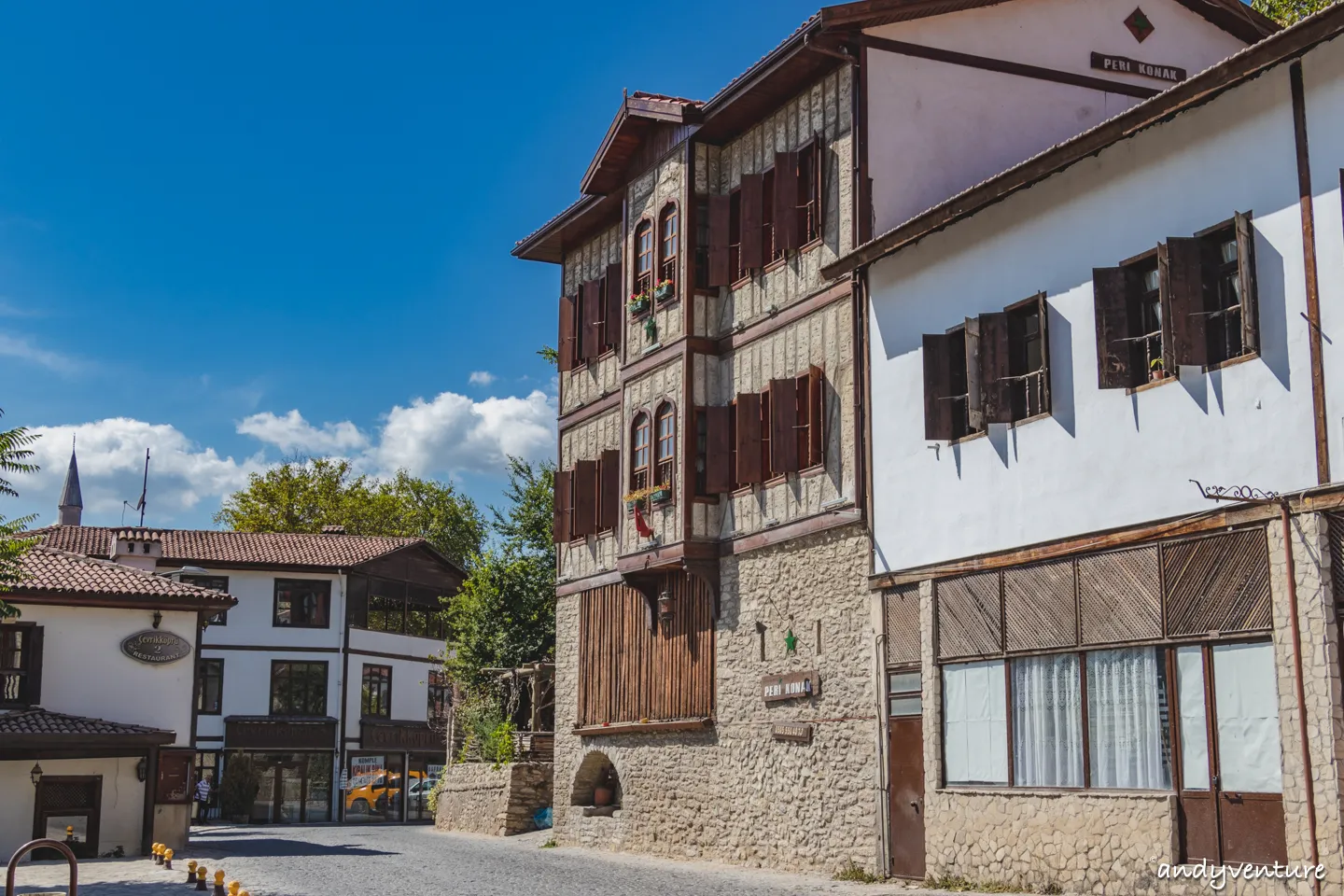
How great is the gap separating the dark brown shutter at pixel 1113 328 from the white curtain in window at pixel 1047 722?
9.31ft

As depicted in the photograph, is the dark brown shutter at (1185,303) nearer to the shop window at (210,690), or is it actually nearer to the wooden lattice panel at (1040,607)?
the wooden lattice panel at (1040,607)

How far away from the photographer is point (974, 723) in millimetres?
16781

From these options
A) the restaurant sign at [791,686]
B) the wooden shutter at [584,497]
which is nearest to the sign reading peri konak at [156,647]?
the wooden shutter at [584,497]

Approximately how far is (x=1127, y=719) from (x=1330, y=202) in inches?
201

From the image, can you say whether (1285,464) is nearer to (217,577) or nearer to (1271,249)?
(1271,249)

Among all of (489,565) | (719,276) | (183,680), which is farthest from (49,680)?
(719,276)

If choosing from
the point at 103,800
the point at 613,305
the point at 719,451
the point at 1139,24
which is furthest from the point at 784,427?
the point at 103,800

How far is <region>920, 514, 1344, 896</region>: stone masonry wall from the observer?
40.8 feet

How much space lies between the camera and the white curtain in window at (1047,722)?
50.3 feet

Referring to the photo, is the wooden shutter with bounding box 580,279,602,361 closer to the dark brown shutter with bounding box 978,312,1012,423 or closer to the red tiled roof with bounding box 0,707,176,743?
the red tiled roof with bounding box 0,707,176,743

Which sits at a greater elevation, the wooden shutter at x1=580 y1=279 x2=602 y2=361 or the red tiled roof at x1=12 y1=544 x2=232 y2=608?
the wooden shutter at x1=580 y1=279 x2=602 y2=361

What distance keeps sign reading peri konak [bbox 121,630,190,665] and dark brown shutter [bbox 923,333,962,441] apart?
684 inches

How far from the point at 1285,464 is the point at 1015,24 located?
1013cm

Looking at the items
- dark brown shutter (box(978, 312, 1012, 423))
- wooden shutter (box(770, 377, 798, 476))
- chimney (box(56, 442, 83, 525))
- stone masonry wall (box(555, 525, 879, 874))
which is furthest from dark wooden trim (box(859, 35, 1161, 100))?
chimney (box(56, 442, 83, 525))
